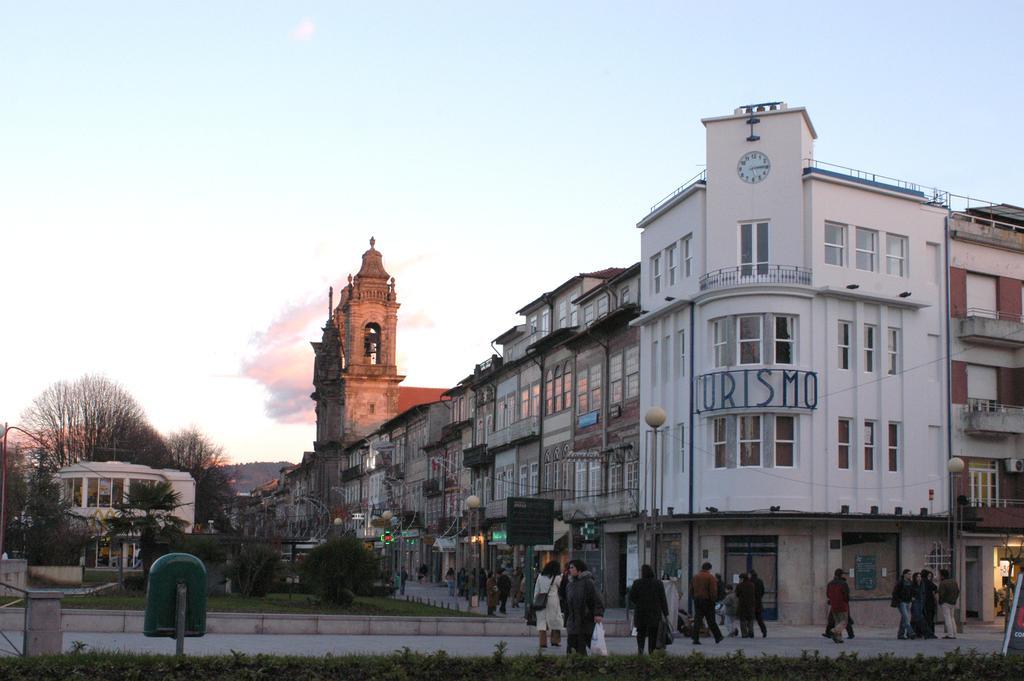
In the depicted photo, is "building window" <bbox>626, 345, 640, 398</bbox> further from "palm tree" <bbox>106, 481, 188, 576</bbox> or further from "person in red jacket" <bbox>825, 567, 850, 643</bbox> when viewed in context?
"person in red jacket" <bbox>825, 567, 850, 643</bbox>

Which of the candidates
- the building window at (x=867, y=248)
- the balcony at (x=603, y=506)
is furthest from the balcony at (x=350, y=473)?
the building window at (x=867, y=248)

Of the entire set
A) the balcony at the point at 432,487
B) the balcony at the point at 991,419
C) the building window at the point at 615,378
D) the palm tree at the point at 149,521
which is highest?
the building window at the point at 615,378

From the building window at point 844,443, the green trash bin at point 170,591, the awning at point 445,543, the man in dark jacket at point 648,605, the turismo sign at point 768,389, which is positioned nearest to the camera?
the green trash bin at point 170,591

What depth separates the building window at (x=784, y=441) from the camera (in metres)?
42.4

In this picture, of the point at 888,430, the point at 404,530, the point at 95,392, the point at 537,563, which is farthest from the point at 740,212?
the point at 95,392

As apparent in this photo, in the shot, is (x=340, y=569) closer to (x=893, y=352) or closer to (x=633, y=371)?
(x=633, y=371)

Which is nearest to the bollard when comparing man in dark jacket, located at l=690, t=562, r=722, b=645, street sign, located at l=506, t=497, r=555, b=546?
man in dark jacket, located at l=690, t=562, r=722, b=645

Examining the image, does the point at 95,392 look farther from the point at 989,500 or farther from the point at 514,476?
the point at 989,500

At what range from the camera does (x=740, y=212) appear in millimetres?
44188

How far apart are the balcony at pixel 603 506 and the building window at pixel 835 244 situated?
1119 centimetres

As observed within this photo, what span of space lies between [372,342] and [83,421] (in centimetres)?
3576

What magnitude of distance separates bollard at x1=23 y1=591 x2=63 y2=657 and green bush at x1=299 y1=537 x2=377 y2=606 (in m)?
20.5

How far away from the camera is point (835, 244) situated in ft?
145

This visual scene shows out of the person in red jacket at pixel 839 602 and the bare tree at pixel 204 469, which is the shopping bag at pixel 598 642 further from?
the bare tree at pixel 204 469
